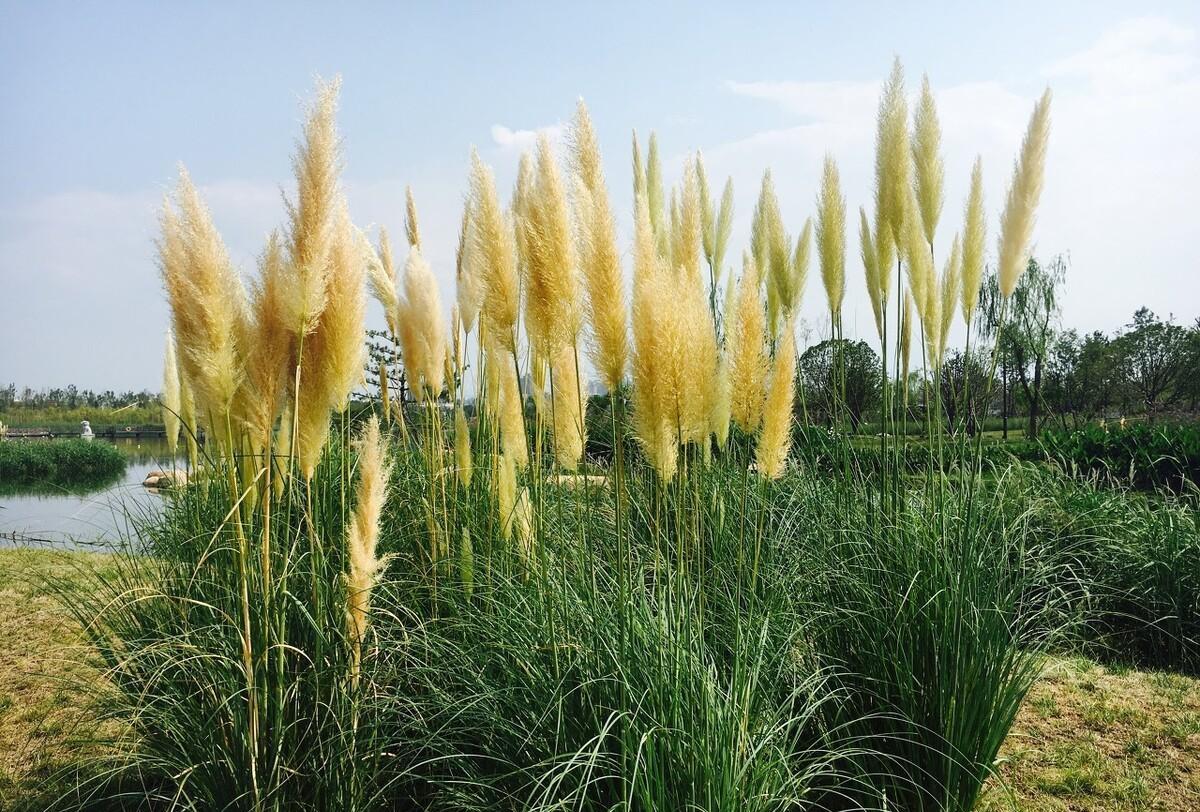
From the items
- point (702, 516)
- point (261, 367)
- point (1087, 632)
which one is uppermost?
point (261, 367)

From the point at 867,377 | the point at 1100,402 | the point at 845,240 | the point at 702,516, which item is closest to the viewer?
the point at 702,516

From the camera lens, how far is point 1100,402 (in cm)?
2686

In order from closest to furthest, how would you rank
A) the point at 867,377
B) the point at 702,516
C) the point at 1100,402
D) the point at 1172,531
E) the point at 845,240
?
1. the point at 702,516
2. the point at 845,240
3. the point at 1172,531
4. the point at 867,377
5. the point at 1100,402

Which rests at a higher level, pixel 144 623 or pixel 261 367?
pixel 261 367

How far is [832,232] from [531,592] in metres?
2.80

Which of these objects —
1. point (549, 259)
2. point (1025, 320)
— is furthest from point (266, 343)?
point (1025, 320)

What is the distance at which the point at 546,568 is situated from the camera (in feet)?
9.34

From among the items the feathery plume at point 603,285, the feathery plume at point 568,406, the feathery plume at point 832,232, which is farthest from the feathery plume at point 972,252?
the feathery plume at point 603,285

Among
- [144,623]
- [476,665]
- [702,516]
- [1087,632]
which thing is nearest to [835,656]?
[702,516]

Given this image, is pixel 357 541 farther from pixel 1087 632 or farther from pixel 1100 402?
pixel 1100 402

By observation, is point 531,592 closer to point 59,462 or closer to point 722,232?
point 722,232

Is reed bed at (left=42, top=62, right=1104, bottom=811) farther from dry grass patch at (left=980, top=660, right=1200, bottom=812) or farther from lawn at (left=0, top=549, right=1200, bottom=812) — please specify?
dry grass patch at (left=980, top=660, right=1200, bottom=812)

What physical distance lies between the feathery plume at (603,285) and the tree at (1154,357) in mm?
28782

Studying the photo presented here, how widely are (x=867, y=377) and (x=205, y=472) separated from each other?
1187 centimetres
